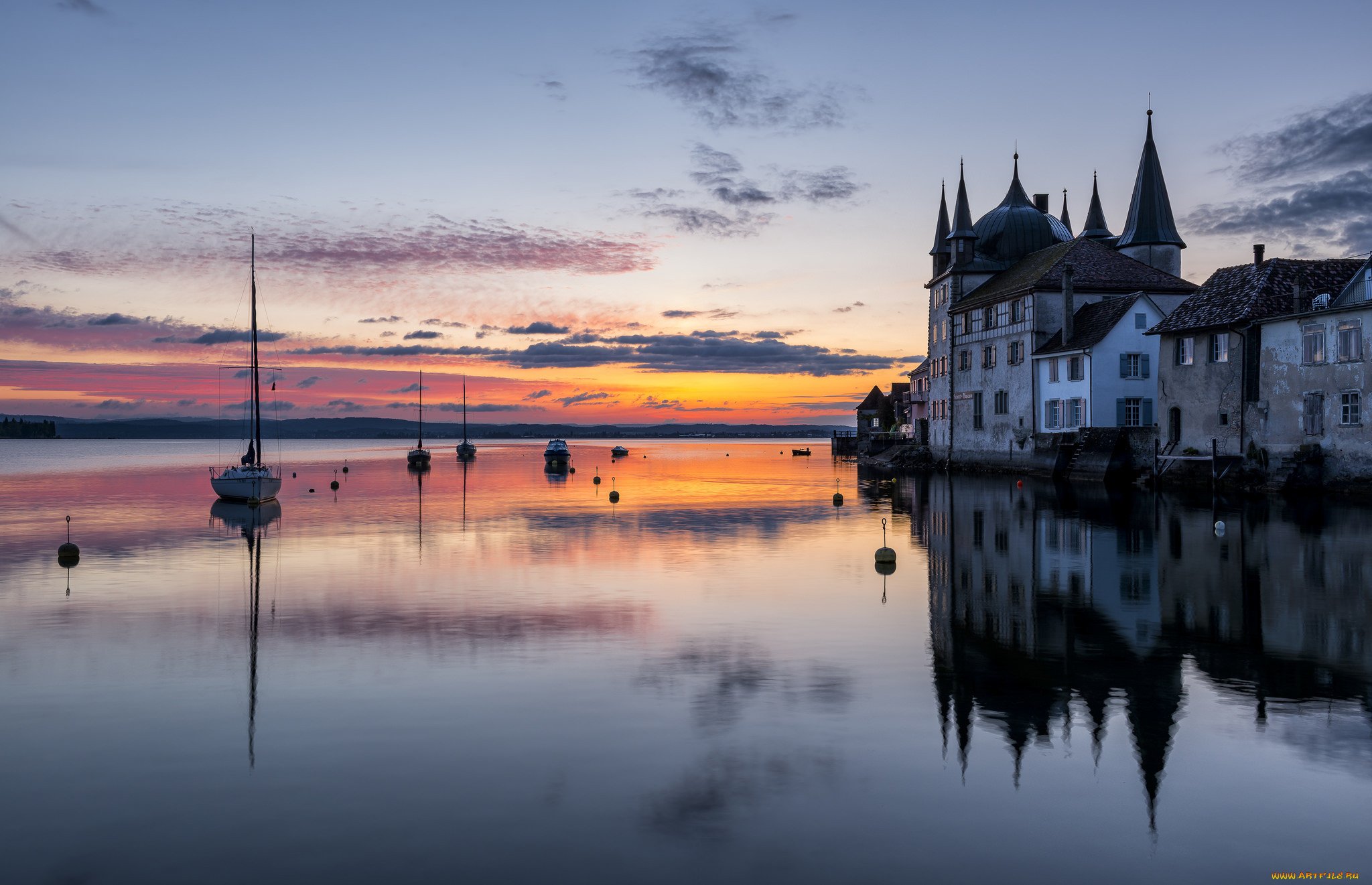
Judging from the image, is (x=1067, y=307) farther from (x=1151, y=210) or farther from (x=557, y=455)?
(x=557, y=455)

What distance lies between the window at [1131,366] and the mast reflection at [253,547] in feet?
160

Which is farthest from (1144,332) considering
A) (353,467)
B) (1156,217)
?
(353,467)

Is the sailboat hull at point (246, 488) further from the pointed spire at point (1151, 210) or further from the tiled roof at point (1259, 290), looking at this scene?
the pointed spire at point (1151, 210)

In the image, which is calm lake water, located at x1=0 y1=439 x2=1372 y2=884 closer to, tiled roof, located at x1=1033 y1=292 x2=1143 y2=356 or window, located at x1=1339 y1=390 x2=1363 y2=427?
window, located at x1=1339 y1=390 x2=1363 y2=427

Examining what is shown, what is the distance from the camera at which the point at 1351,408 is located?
4538 cm

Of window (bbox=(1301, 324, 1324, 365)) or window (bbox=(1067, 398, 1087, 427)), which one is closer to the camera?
window (bbox=(1301, 324, 1324, 365))

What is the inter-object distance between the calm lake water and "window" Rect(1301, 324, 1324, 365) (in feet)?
63.4

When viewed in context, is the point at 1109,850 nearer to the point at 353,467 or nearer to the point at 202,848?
the point at 202,848

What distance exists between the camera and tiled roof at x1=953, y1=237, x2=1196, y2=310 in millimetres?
66188

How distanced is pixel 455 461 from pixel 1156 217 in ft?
306

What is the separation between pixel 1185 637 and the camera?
17719 mm

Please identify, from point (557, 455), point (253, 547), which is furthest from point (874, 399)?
point (253, 547)

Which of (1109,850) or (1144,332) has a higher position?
(1144,332)

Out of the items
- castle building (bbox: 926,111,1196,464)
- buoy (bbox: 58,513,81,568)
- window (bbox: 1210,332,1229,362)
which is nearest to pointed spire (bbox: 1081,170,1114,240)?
castle building (bbox: 926,111,1196,464)
